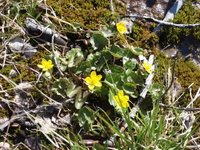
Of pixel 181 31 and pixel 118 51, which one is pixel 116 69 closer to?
pixel 118 51

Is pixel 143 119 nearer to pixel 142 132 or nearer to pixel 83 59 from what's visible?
pixel 142 132

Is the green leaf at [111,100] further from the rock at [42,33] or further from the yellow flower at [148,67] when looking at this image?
→ the rock at [42,33]

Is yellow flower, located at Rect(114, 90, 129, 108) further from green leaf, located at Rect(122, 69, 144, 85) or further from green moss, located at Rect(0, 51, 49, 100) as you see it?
green moss, located at Rect(0, 51, 49, 100)

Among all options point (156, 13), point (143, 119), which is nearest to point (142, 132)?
point (143, 119)

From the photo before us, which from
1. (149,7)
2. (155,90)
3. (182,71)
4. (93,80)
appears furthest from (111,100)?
(149,7)

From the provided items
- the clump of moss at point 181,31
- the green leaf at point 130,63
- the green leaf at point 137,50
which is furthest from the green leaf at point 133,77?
the clump of moss at point 181,31

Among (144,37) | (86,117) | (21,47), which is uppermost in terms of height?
(144,37)
